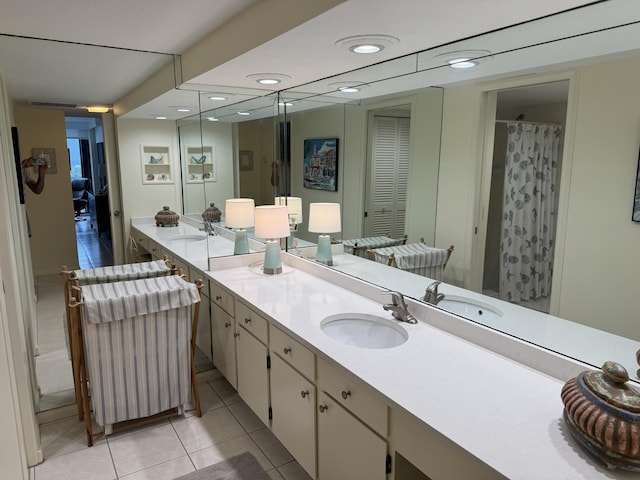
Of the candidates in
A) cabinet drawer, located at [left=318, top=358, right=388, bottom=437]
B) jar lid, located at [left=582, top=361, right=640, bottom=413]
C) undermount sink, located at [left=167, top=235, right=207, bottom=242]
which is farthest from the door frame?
undermount sink, located at [left=167, top=235, right=207, bottom=242]

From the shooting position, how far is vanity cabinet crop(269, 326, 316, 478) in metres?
1.88

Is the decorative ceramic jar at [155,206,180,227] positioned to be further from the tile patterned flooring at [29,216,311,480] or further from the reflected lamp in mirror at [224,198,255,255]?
the tile patterned flooring at [29,216,311,480]

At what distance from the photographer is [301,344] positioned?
1.88 metres

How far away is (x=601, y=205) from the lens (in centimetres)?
141

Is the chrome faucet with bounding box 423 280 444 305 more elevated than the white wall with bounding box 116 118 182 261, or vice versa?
the white wall with bounding box 116 118 182 261

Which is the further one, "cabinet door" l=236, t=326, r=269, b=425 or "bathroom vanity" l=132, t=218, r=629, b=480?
"cabinet door" l=236, t=326, r=269, b=425

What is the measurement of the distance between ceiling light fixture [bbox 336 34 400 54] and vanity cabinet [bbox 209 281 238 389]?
Answer: 60.8 inches

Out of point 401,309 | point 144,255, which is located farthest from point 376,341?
point 144,255

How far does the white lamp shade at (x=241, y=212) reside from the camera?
332 centimetres

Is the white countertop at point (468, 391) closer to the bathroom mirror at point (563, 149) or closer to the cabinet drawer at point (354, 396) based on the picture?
the cabinet drawer at point (354, 396)

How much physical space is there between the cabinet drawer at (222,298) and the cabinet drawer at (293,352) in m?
0.55

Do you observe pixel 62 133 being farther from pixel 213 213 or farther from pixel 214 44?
pixel 214 44

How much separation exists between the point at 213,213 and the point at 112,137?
1119 millimetres

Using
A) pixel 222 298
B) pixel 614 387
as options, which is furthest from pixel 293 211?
pixel 614 387
